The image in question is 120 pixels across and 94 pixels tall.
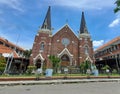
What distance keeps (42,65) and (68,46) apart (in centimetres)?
964

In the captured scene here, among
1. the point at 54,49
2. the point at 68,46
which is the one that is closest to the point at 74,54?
the point at 68,46

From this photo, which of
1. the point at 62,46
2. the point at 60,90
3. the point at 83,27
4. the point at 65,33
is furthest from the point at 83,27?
the point at 60,90

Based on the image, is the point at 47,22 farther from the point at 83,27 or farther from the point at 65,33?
the point at 83,27

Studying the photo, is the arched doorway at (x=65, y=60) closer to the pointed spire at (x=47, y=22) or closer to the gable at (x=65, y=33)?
the gable at (x=65, y=33)

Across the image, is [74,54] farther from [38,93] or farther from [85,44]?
[38,93]

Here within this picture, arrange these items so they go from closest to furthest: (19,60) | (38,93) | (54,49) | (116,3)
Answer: (116,3), (38,93), (19,60), (54,49)

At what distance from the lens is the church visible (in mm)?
38844

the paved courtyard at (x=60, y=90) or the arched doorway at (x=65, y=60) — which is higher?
the arched doorway at (x=65, y=60)

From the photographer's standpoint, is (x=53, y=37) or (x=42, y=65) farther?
(x=53, y=37)

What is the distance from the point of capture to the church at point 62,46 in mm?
38844

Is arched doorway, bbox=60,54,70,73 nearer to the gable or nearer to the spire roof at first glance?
the gable

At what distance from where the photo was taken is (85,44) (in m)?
42.5

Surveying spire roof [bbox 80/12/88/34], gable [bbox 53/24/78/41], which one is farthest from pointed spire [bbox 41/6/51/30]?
spire roof [bbox 80/12/88/34]

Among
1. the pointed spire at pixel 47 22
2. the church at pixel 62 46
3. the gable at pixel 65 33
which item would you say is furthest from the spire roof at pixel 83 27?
the pointed spire at pixel 47 22
